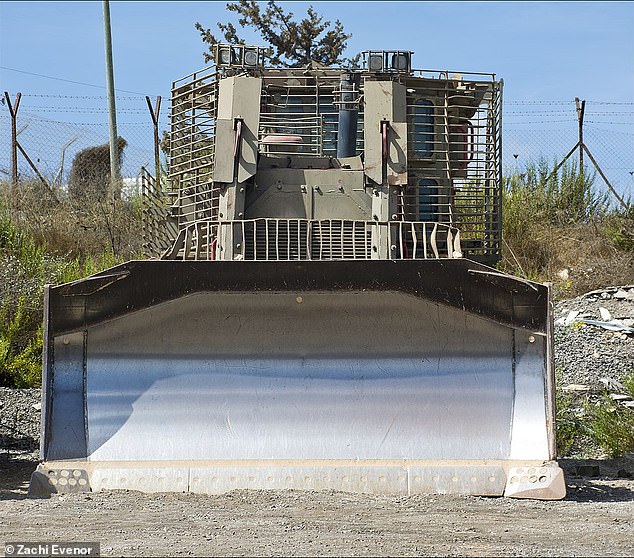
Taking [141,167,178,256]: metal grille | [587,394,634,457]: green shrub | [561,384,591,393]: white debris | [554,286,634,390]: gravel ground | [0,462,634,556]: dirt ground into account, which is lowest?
[0,462,634,556]: dirt ground

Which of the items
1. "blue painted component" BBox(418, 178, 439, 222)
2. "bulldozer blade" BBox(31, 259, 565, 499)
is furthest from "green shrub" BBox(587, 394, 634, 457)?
"bulldozer blade" BBox(31, 259, 565, 499)

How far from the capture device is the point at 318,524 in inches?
206

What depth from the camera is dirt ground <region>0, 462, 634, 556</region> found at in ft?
15.4

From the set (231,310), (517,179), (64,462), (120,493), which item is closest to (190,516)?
(120,493)

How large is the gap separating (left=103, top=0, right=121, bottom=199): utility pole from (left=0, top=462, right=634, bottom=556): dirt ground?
13.2 m

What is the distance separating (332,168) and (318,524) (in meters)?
3.87

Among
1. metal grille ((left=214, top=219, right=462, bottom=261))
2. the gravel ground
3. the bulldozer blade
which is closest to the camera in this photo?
the bulldozer blade

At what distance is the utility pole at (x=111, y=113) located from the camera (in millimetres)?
19172

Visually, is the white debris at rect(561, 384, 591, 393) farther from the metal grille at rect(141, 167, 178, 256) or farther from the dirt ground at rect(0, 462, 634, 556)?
the metal grille at rect(141, 167, 178, 256)

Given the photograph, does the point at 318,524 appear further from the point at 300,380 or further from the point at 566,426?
the point at 566,426

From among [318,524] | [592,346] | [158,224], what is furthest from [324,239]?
[592,346]

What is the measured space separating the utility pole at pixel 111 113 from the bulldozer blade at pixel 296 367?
12303 mm

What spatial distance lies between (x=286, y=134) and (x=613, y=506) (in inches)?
168

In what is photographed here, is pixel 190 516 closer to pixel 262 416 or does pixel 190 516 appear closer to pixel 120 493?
pixel 120 493
